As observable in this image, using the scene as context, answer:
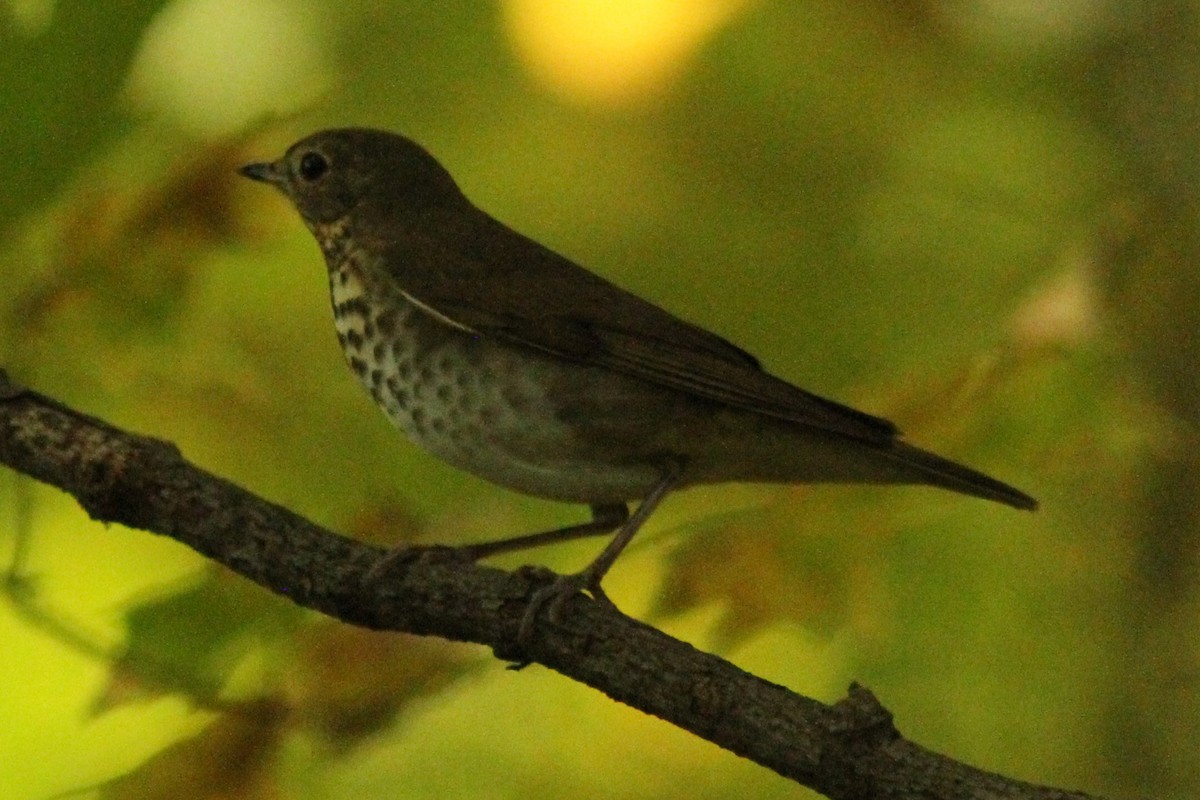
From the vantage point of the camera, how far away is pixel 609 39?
17.6ft

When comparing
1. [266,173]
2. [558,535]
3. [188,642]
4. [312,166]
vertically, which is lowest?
[188,642]

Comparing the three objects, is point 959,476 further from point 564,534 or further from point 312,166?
point 312,166

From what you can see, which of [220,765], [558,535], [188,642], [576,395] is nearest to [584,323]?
[576,395]

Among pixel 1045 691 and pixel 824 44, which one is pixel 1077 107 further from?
pixel 1045 691

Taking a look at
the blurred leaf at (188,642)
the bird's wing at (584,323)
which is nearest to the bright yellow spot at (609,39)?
the bird's wing at (584,323)

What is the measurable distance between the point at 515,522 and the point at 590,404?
0.74 metres

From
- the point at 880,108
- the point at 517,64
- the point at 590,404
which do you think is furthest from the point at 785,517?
the point at 517,64

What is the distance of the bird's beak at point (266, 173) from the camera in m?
4.28

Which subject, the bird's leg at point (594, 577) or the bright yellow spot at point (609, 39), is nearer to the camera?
the bird's leg at point (594, 577)

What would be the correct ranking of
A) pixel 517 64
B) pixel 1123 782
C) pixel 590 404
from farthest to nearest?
1. pixel 517 64
2. pixel 1123 782
3. pixel 590 404

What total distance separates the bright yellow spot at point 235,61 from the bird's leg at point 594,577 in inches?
60.4

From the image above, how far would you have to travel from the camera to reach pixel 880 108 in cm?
529

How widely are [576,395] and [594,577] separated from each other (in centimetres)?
55

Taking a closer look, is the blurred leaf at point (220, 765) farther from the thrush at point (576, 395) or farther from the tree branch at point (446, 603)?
the thrush at point (576, 395)
